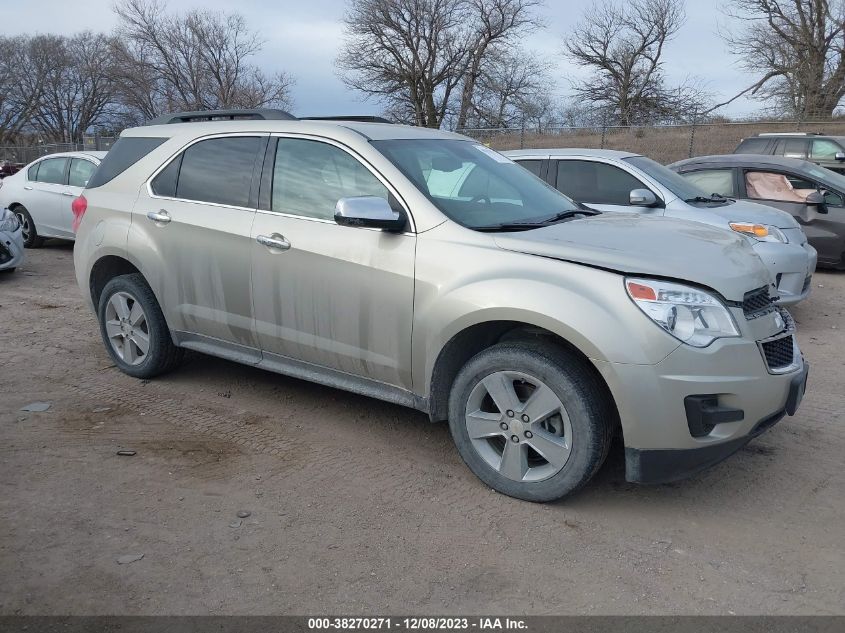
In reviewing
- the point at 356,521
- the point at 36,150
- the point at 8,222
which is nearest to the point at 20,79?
the point at 36,150

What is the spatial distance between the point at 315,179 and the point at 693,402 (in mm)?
2451

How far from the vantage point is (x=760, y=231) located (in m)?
7.24

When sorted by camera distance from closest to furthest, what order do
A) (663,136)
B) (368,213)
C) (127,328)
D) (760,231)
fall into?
(368,213) < (127,328) < (760,231) < (663,136)

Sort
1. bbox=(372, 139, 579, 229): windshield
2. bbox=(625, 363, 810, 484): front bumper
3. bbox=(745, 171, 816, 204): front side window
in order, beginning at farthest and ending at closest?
bbox=(745, 171, 816, 204): front side window, bbox=(372, 139, 579, 229): windshield, bbox=(625, 363, 810, 484): front bumper

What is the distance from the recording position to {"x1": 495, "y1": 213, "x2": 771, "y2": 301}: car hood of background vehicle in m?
3.37

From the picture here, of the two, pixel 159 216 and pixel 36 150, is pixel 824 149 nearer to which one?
pixel 159 216

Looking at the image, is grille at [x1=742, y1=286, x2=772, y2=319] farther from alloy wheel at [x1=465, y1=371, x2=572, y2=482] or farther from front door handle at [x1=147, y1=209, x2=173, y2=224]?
front door handle at [x1=147, y1=209, x2=173, y2=224]

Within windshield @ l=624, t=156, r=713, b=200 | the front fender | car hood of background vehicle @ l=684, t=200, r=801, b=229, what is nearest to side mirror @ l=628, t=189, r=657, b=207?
windshield @ l=624, t=156, r=713, b=200

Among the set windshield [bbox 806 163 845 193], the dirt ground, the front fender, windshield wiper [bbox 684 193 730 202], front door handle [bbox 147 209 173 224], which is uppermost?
windshield [bbox 806 163 845 193]

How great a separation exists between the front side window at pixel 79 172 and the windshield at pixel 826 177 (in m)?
10.1

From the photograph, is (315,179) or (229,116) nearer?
(315,179)

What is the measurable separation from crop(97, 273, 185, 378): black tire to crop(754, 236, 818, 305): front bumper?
5228mm

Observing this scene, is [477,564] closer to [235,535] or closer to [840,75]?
[235,535]

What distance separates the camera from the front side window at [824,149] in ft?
47.6
